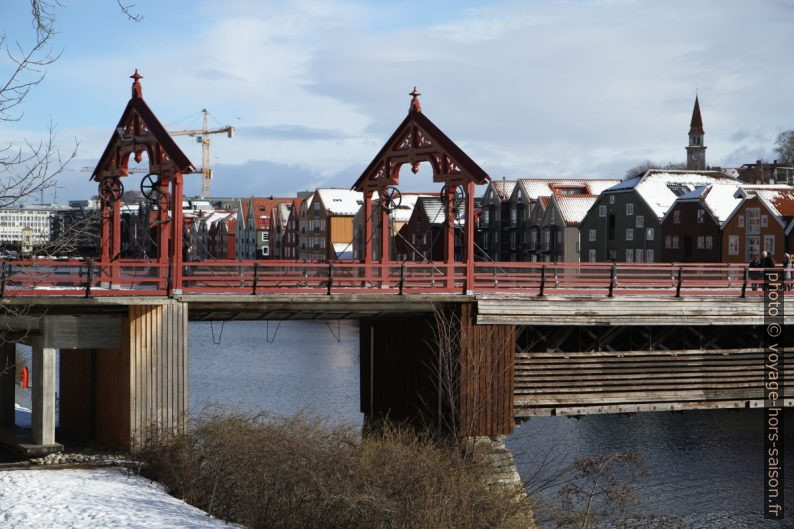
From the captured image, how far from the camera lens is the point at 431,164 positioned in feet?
94.9

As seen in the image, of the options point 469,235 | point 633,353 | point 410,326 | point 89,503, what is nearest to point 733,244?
point 633,353

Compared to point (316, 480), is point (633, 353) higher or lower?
higher

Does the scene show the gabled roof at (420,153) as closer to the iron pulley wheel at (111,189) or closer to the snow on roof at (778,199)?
the iron pulley wheel at (111,189)

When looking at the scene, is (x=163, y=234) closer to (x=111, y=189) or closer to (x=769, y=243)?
(x=111, y=189)

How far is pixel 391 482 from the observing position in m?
20.8

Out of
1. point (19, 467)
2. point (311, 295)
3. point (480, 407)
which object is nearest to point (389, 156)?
point (311, 295)

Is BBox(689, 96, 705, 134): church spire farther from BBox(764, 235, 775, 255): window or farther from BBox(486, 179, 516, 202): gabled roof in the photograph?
BBox(764, 235, 775, 255): window

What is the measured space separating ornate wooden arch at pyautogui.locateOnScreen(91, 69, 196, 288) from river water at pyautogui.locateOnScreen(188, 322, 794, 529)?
17.0ft

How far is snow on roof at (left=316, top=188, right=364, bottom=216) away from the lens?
118 meters

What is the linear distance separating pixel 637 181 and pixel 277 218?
219ft

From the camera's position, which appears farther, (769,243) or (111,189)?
(769,243)

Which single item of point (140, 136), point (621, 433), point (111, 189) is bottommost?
point (621, 433)

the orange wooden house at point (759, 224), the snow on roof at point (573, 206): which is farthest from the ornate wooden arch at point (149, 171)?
the snow on roof at point (573, 206)

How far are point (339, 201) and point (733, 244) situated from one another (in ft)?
172
